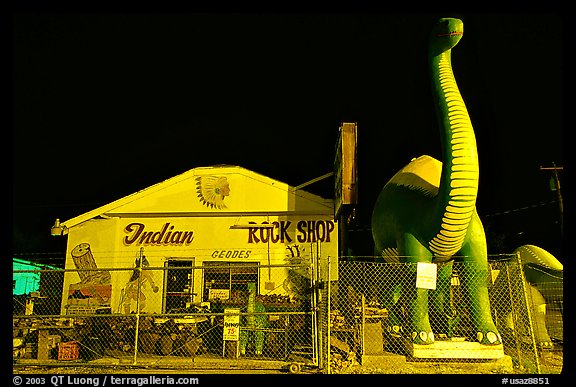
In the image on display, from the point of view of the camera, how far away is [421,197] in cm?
918

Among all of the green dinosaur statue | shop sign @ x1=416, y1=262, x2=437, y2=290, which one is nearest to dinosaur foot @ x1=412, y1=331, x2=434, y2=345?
the green dinosaur statue

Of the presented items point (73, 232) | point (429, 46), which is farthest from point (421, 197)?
point (73, 232)

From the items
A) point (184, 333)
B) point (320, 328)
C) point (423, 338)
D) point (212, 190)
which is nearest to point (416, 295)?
point (423, 338)

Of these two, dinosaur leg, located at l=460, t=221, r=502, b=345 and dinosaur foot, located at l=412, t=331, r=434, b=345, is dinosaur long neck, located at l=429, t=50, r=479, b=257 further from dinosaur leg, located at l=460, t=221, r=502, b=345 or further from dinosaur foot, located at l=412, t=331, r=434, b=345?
dinosaur foot, located at l=412, t=331, r=434, b=345

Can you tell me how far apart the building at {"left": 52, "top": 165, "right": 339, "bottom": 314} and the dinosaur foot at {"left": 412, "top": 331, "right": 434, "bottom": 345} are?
19.8 feet

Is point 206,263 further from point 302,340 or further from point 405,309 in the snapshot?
point 405,309

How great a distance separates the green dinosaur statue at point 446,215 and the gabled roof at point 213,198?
16.2ft

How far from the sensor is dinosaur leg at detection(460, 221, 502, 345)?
8.06 metres

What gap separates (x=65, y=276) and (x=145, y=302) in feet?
8.65

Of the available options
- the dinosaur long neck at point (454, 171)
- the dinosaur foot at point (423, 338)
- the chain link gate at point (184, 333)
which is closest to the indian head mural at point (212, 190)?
the chain link gate at point (184, 333)

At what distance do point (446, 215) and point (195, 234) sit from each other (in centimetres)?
814

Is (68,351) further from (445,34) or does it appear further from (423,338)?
(445,34)

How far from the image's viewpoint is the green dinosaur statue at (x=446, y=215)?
309 inches

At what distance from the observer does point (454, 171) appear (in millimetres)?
7812
